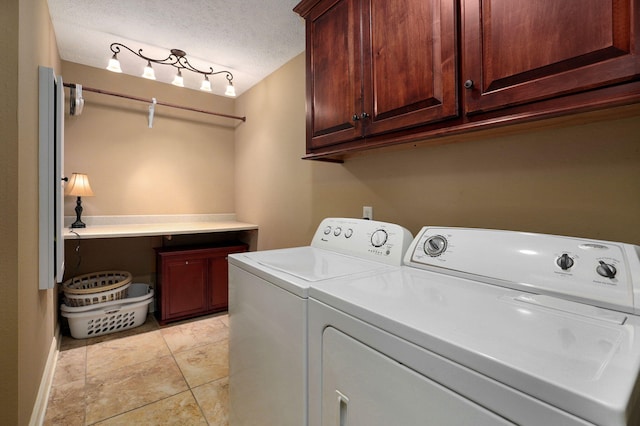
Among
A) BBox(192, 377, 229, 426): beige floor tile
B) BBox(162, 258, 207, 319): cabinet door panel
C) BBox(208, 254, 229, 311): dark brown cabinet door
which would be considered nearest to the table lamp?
BBox(162, 258, 207, 319): cabinet door panel

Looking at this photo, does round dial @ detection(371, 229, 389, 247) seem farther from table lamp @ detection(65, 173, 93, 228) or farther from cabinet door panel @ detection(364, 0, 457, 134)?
table lamp @ detection(65, 173, 93, 228)

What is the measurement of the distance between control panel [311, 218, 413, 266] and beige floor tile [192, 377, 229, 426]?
107cm

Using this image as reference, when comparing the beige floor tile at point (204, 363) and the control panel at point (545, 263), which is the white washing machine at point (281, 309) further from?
the beige floor tile at point (204, 363)

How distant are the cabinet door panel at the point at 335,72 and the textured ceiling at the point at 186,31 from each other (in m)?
0.48

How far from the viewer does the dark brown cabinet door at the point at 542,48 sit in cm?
77

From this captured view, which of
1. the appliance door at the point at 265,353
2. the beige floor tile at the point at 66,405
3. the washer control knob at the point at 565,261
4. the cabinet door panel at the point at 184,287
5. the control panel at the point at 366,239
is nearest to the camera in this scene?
the washer control knob at the point at 565,261

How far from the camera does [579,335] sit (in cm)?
61

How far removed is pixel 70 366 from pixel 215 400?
118 centimetres

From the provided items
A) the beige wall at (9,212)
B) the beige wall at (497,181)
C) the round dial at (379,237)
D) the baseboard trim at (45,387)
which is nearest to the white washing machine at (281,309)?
the round dial at (379,237)

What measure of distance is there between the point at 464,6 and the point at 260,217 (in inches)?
98.6

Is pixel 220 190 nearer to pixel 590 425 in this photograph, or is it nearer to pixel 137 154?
pixel 137 154

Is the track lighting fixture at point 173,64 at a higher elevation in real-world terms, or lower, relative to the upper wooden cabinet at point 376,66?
higher

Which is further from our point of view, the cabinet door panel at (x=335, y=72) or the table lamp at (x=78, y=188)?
the table lamp at (x=78, y=188)

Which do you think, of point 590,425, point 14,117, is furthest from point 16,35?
point 590,425
